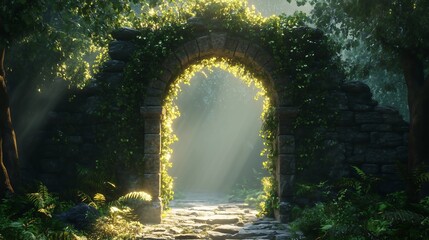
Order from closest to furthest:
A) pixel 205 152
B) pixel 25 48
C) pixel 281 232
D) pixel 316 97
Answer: pixel 281 232
pixel 316 97
pixel 25 48
pixel 205 152

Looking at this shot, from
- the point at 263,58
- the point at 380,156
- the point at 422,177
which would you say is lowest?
the point at 422,177

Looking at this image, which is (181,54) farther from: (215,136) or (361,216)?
(215,136)

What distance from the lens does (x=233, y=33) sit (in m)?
9.31

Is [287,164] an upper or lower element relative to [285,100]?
lower

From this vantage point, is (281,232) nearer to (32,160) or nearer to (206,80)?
(32,160)

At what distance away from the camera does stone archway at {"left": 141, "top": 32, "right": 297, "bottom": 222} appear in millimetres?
8938

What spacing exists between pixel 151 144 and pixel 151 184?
30.6 inches

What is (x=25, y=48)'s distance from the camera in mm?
9867

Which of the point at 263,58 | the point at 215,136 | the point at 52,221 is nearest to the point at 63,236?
the point at 52,221

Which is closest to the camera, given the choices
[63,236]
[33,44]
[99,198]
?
[63,236]

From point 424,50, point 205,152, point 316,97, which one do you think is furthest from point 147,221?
point 205,152

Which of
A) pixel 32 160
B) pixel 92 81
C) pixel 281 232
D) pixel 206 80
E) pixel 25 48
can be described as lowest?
pixel 281 232

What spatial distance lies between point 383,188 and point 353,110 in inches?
65.0

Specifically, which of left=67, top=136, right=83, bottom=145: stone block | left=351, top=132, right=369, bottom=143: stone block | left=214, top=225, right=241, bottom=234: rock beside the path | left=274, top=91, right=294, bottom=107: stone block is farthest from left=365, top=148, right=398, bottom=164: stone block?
left=67, top=136, right=83, bottom=145: stone block
